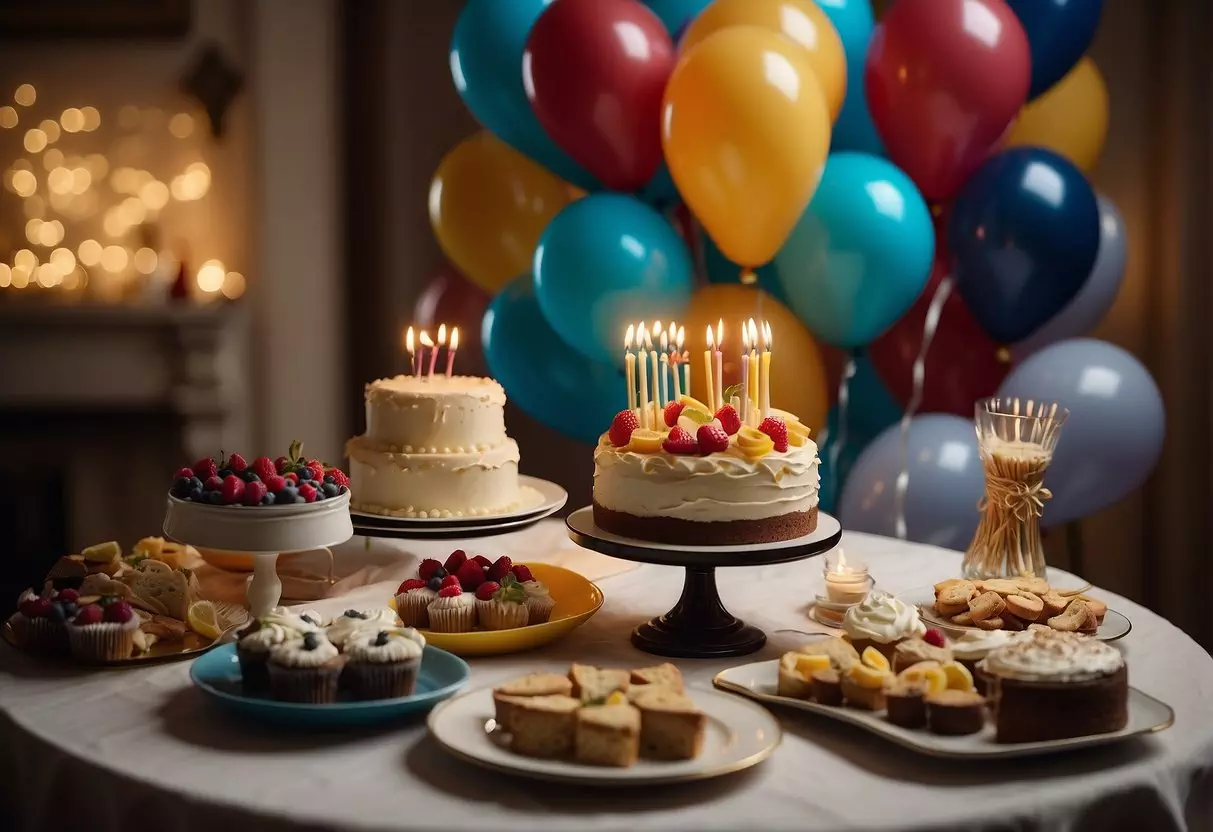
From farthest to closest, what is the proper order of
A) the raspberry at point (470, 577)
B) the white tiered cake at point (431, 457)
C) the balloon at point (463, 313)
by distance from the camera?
the balloon at point (463, 313)
the white tiered cake at point (431, 457)
the raspberry at point (470, 577)

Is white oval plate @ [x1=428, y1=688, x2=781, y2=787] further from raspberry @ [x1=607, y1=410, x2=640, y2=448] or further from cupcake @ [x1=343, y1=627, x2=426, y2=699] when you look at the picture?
raspberry @ [x1=607, y1=410, x2=640, y2=448]

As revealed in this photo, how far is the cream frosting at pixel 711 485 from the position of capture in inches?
73.4

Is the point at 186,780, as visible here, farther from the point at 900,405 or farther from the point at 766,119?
the point at 900,405

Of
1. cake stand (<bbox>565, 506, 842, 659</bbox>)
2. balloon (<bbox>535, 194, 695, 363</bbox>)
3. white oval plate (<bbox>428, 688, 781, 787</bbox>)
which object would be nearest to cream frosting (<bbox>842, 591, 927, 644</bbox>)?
cake stand (<bbox>565, 506, 842, 659</bbox>)

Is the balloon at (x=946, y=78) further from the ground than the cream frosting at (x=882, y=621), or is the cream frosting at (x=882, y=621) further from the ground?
the balloon at (x=946, y=78)

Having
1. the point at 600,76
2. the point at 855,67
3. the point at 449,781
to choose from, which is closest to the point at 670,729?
→ the point at 449,781

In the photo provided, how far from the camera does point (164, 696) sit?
5.54ft

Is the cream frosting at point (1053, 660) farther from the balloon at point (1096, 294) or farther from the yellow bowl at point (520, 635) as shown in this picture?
the balloon at point (1096, 294)

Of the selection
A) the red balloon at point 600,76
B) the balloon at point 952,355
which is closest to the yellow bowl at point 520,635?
the red balloon at point 600,76

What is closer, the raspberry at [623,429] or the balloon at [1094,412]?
the raspberry at [623,429]

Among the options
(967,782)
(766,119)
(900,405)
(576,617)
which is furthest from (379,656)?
(900,405)

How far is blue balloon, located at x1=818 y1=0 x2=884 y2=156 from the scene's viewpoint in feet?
10.4

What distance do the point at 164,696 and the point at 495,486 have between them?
898 millimetres

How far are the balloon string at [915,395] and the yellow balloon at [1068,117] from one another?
0.45 meters
